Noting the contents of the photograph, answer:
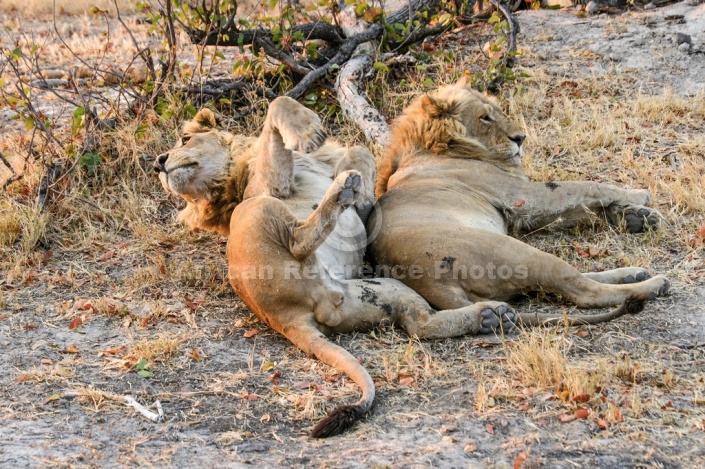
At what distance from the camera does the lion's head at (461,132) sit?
5781mm

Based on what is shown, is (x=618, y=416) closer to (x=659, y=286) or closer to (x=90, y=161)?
(x=659, y=286)

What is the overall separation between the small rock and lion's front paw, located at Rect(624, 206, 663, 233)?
11.5 ft

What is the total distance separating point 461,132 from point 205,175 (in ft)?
5.61

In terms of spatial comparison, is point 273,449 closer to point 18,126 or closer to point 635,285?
point 635,285

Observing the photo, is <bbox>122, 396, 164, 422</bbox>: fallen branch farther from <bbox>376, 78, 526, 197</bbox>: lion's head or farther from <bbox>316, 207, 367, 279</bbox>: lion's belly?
<bbox>376, 78, 526, 197</bbox>: lion's head

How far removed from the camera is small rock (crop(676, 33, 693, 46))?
8.41 meters

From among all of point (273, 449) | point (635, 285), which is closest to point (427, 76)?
point (635, 285)

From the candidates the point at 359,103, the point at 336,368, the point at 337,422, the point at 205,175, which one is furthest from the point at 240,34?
the point at 337,422

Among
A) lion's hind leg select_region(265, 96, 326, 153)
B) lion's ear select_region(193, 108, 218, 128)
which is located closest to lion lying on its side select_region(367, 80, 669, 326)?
lion's hind leg select_region(265, 96, 326, 153)

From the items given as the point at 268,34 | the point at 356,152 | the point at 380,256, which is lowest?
the point at 380,256

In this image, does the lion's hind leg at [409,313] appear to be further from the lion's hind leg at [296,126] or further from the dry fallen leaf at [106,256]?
the dry fallen leaf at [106,256]

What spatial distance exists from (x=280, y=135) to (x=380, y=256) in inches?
37.3

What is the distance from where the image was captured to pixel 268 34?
784cm

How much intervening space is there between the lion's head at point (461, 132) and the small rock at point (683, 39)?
3.50 m
